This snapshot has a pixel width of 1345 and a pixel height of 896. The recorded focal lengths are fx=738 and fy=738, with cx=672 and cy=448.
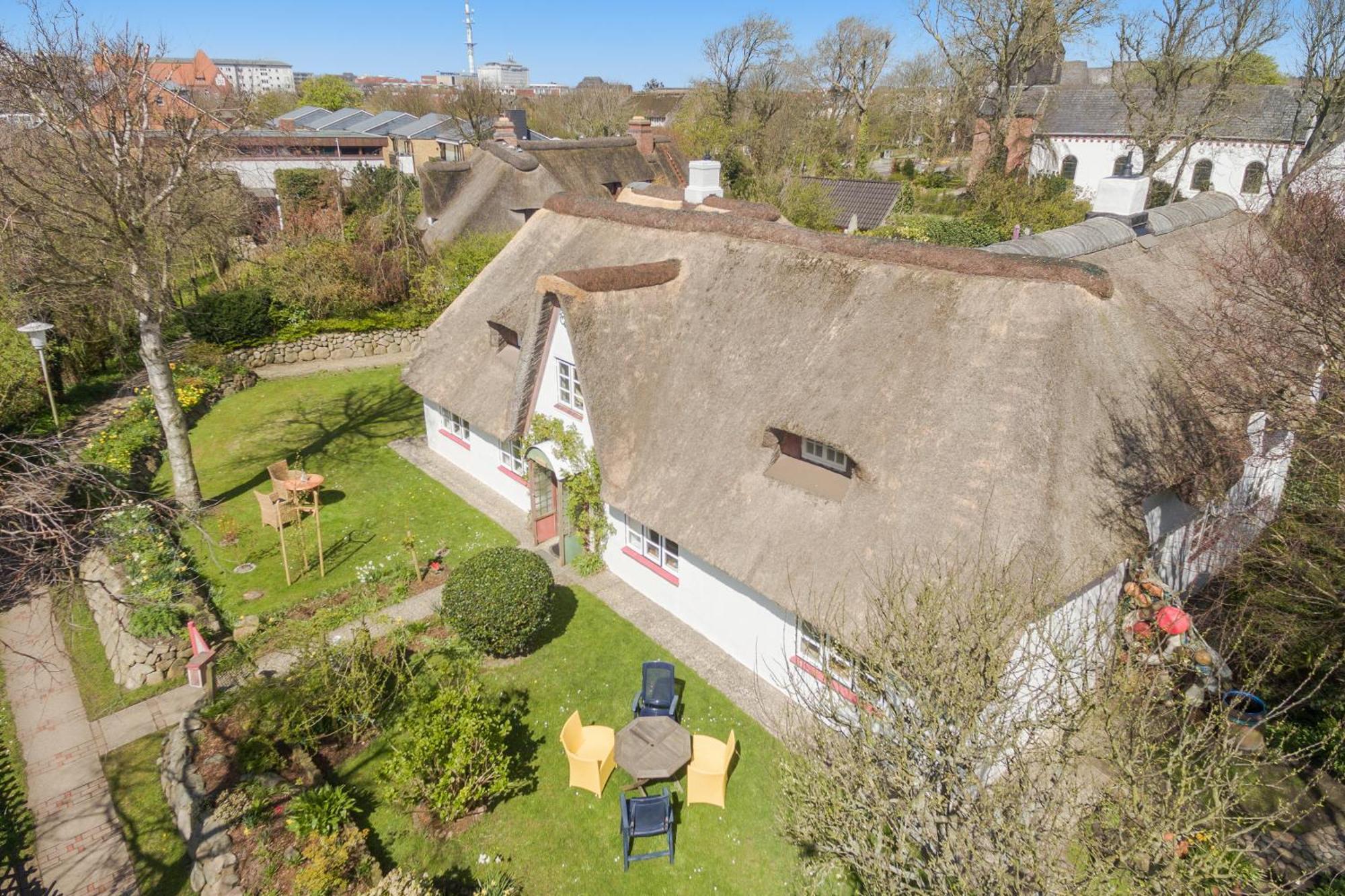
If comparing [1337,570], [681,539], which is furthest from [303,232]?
[1337,570]

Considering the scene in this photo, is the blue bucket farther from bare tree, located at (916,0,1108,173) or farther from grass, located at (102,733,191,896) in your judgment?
bare tree, located at (916,0,1108,173)

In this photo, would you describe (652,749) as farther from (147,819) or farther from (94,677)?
(94,677)

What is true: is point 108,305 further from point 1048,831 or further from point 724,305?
point 1048,831

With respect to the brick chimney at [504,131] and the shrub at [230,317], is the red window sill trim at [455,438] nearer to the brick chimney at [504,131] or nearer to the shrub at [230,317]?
the shrub at [230,317]

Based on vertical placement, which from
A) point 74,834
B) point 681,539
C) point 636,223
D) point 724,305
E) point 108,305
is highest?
point 636,223

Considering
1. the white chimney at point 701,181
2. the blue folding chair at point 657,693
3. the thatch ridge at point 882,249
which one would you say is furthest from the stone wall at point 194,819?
the white chimney at point 701,181

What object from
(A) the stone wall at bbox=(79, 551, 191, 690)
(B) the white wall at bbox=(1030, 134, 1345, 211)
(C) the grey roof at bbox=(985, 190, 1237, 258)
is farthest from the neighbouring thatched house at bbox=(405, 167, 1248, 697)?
(B) the white wall at bbox=(1030, 134, 1345, 211)
